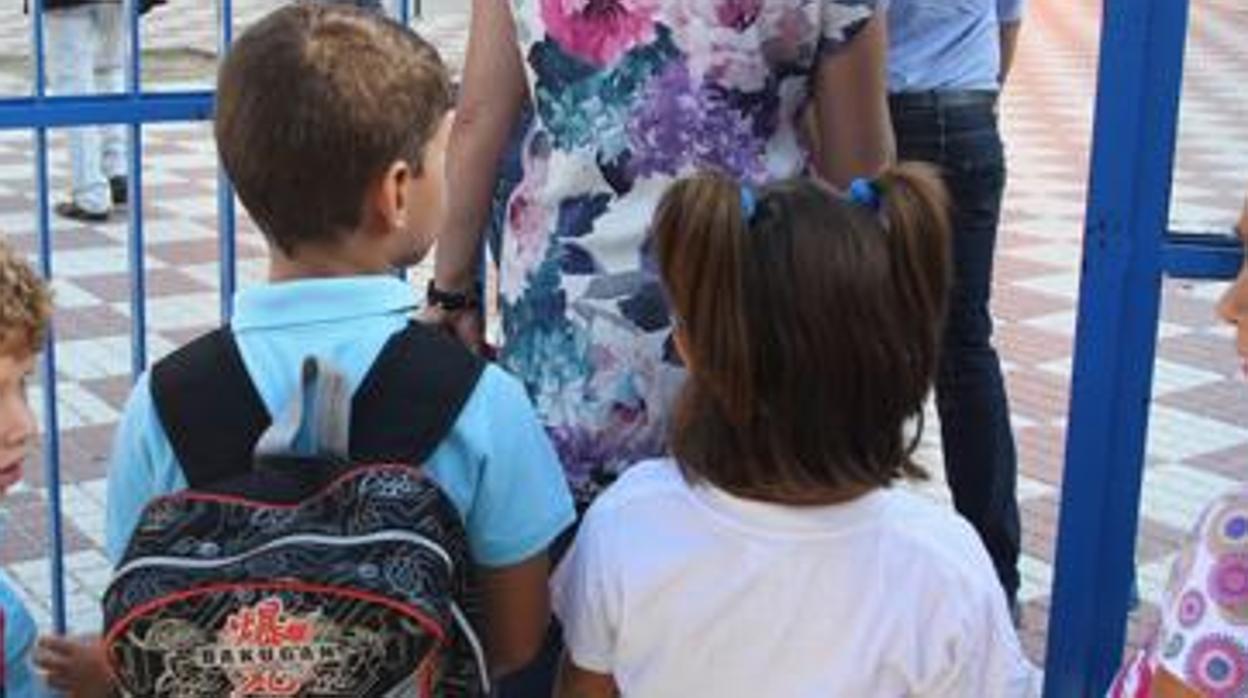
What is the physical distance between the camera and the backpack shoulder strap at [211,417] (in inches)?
63.2

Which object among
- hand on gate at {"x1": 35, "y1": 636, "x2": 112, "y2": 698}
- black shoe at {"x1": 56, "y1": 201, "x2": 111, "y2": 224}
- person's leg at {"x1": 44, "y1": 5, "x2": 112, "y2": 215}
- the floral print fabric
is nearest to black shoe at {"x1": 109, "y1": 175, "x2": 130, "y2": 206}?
black shoe at {"x1": 56, "y1": 201, "x2": 111, "y2": 224}

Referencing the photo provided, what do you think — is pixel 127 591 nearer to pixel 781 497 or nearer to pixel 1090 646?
pixel 781 497

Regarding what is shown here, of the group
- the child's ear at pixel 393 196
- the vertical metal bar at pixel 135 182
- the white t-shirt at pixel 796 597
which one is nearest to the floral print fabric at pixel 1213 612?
the white t-shirt at pixel 796 597

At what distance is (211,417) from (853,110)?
0.77 meters

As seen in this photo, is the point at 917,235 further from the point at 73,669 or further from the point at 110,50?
the point at 110,50

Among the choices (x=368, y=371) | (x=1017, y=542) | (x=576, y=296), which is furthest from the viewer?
(x=1017, y=542)

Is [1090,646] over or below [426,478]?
below

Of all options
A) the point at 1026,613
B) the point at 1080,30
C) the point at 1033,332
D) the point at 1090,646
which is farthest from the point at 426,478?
the point at 1080,30

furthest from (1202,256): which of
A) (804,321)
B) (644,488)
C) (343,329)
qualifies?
(343,329)

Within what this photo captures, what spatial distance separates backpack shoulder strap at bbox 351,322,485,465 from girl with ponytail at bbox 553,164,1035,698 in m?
0.22

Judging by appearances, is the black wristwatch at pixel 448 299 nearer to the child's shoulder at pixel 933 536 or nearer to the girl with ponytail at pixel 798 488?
the girl with ponytail at pixel 798 488

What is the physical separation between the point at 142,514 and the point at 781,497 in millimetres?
574

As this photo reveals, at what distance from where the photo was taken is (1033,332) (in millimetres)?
5852

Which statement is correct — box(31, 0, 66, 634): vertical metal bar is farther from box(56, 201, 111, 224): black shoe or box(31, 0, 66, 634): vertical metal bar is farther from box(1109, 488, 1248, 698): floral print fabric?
box(56, 201, 111, 224): black shoe
